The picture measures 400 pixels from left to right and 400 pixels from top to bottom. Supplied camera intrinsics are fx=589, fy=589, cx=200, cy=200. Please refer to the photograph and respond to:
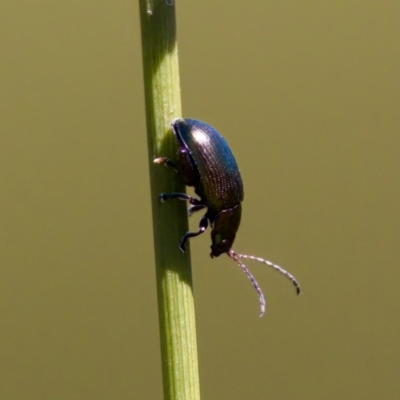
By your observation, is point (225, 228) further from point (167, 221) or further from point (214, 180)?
point (167, 221)

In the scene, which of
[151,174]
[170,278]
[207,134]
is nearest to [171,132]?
[151,174]

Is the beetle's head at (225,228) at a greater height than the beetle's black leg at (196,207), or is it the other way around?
the beetle's black leg at (196,207)

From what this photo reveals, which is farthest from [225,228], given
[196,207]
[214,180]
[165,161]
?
[165,161]

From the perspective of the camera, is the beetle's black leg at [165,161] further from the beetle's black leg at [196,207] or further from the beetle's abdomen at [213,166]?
the beetle's black leg at [196,207]

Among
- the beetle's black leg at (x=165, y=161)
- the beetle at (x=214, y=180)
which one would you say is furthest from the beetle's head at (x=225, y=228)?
the beetle's black leg at (x=165, y=161)

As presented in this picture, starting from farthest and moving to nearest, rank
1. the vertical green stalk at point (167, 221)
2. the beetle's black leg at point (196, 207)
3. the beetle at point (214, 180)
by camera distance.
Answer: the beetle's black leg at point (196, 207), the beetle at point (214, 180), the vertical green stalk at point (167, 221)
